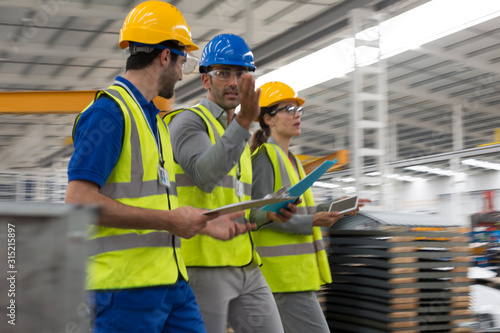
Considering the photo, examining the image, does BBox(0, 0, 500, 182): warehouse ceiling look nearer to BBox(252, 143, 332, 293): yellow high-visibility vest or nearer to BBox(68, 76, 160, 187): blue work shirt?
BBox(252, 143, 332, 293): yellow high-visibility vest

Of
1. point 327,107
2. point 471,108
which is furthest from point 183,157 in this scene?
point 471,108

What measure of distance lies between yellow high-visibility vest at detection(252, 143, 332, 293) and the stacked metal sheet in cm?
51

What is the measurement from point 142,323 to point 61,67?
1448cm

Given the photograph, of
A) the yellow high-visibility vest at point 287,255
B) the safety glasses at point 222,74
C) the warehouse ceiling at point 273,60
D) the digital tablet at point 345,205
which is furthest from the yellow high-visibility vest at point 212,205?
the warehouse ceiling at point 273,60

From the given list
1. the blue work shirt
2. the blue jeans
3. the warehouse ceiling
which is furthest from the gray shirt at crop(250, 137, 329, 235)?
the warehouse ceiling

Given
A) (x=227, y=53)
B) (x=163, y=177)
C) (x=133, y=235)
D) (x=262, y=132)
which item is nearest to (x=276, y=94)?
(x=262, y=132)

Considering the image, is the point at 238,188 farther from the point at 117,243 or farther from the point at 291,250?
the point at 117,243

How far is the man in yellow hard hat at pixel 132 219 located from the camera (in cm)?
175

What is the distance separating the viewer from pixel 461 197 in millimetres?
12188

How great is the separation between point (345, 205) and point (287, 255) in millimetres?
434

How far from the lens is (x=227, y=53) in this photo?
2.71m

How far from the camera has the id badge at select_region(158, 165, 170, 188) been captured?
1911 millimetres

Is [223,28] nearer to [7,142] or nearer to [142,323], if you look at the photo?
[142,323]

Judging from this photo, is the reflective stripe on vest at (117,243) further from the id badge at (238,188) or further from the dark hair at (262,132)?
the dark hair at (262,132)
